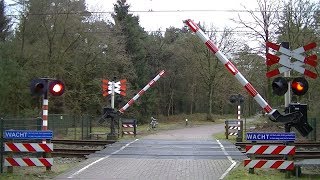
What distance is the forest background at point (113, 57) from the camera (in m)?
36.0

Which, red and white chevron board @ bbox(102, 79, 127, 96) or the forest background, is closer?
red and white chevron board @ bbox(102, 79, 127, 96)

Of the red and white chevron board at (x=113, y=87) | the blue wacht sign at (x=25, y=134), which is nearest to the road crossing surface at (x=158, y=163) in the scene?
the blue wacht sign at (x=25, y=134)

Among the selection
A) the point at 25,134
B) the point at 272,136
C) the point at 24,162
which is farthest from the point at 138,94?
the point at 272,136

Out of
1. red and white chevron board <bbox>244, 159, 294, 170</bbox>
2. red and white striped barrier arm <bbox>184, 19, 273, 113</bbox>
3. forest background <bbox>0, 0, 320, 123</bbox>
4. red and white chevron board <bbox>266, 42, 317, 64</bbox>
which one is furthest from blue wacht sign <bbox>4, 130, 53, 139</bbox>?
forest background <bbox>0, 0, 320, 123</bbox>

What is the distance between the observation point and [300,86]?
11977 mm

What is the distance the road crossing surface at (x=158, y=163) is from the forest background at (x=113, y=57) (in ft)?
25.0

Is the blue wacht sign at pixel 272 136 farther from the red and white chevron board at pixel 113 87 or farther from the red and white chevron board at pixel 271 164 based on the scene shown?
the red and white chevron board at pixel 113 87

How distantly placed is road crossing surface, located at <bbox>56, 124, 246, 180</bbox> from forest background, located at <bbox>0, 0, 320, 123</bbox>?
7608 mm

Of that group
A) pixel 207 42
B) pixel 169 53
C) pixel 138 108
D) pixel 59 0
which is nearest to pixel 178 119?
pixel 138 108

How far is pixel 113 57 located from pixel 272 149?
39665mm

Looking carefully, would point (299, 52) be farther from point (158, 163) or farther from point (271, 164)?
point (158, 163)

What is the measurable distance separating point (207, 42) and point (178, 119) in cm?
5376

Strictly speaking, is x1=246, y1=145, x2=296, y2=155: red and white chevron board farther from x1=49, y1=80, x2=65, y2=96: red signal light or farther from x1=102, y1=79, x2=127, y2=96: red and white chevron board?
x1=102, y1=79, x2=127, y2=96: red and white chevron board

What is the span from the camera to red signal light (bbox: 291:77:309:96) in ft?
39.2
